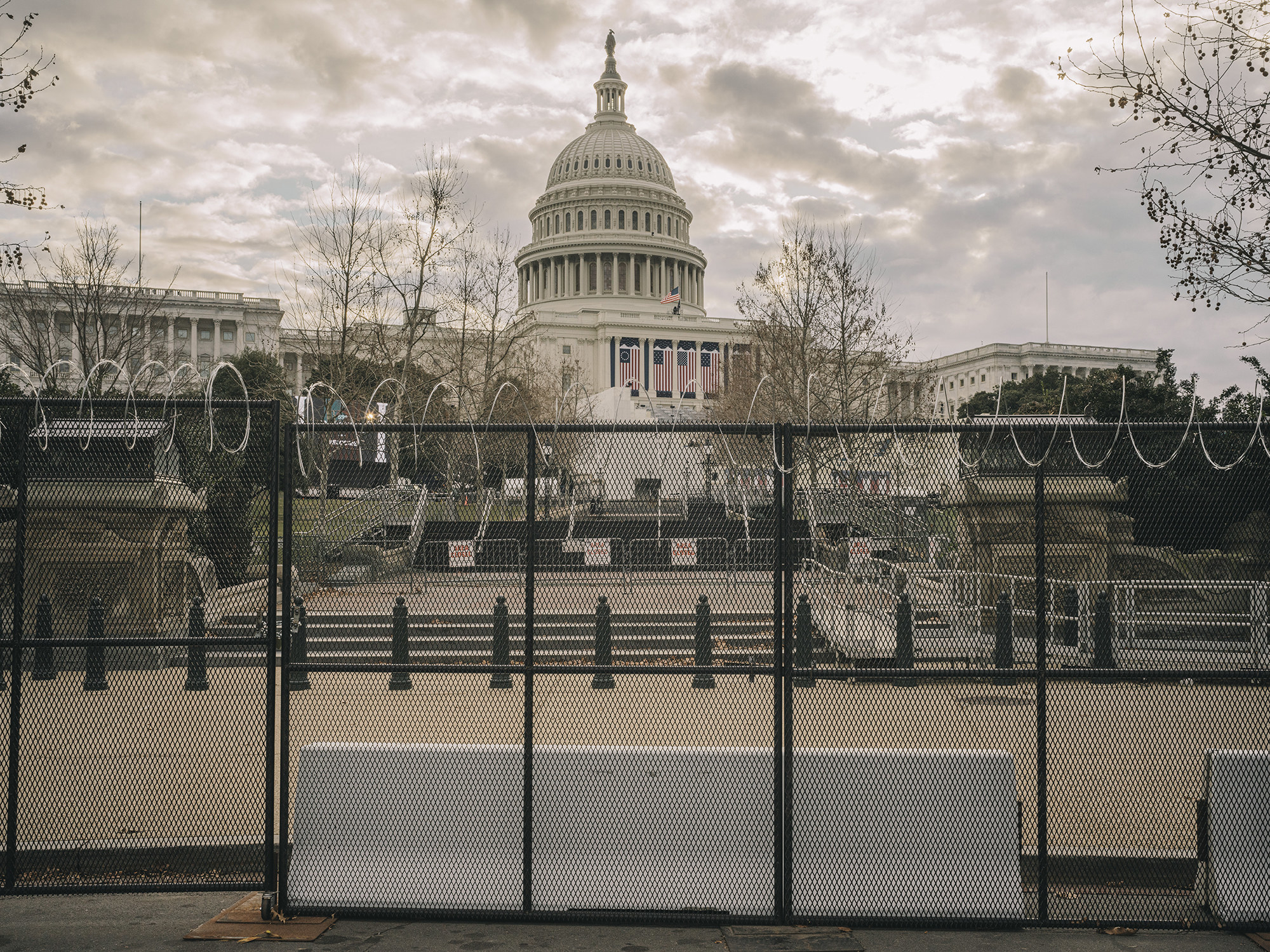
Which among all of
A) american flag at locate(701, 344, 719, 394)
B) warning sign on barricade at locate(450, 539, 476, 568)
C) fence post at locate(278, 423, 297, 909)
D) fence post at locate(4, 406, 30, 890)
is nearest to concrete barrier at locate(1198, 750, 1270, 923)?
warning sign on barricade at locate(450, 539, 476, 568)

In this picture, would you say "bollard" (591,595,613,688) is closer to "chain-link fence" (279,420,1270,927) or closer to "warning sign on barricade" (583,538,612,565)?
"chain-link fence" (279,420,1270,927)

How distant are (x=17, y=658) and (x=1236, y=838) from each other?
24.1ft

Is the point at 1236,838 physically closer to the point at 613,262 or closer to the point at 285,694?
the point at 285,694

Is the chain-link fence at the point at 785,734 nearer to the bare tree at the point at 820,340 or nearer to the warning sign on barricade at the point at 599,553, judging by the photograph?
the warning sign on barricade at the point at 599,553

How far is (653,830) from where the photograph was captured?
18.2 feet

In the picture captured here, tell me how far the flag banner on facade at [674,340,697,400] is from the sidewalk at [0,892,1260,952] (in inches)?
2812

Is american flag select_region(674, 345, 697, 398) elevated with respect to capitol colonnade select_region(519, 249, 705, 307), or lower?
lower

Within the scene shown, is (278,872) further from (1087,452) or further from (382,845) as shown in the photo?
(1087,452)

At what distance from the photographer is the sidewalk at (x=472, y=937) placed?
16.5 feet

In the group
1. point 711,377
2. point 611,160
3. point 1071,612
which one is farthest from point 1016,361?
point 1071,612

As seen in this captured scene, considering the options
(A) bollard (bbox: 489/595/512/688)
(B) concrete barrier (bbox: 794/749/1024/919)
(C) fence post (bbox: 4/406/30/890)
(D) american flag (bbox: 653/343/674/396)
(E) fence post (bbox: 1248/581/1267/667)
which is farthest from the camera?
(D) american flag (bbox: 653/343/674/396)

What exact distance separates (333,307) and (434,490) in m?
21.3

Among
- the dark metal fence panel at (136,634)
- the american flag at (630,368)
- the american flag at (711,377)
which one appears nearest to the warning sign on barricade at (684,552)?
the dark metal fence panel at (136,634)

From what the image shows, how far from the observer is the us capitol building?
116 meters
